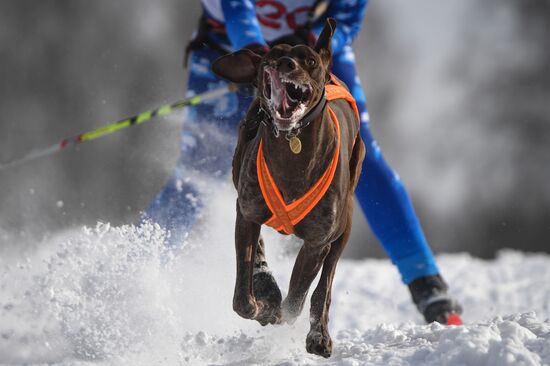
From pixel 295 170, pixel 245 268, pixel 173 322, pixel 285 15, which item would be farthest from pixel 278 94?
pixel 285 15

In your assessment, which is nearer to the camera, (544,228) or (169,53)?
(169,53)

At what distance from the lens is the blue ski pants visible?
318 cm

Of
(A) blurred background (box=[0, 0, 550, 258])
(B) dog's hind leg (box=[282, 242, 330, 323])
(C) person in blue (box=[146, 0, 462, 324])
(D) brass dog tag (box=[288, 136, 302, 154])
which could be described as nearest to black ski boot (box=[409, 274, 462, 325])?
(C) person in blue (box=[146, 0, 462, 324])

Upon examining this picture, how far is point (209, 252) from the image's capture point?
345 centimetres

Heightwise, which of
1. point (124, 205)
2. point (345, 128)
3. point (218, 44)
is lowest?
point (345, 128)

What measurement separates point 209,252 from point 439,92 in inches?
169

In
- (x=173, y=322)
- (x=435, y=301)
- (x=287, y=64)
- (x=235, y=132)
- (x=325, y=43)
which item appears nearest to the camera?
(x=287, y=64)

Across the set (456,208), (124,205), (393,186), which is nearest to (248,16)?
(393,186)

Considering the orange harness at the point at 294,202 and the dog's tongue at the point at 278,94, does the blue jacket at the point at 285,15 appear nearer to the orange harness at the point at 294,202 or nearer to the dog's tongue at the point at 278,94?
the orange harness at the point at 294,202

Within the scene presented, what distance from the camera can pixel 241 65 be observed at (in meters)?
1.95

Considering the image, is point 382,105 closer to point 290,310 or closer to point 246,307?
point 290,310

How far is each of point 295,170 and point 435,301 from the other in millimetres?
1288

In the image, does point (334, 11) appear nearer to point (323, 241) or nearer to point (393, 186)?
point (393, 186)

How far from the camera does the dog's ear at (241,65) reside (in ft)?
6.38
